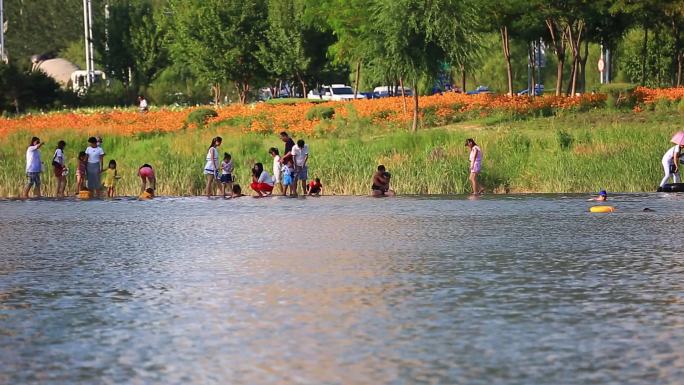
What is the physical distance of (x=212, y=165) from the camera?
34.7 m

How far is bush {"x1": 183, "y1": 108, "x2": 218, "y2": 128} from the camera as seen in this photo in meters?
50.2

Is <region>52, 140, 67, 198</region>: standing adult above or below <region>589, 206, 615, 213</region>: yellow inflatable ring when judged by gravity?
above

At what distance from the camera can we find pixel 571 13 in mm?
54500

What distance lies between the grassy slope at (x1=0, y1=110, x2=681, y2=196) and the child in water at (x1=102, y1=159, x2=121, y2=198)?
3.84ft

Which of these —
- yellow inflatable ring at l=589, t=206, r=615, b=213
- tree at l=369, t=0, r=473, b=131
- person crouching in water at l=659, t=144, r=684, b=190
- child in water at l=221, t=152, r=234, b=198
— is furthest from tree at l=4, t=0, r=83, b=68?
yellow inflatable ring at l=589, t=206, r=615, b=213

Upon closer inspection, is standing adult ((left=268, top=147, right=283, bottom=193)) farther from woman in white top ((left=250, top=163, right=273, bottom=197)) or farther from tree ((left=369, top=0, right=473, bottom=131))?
tree ((left=369, top=0, right=473, bottom=131))

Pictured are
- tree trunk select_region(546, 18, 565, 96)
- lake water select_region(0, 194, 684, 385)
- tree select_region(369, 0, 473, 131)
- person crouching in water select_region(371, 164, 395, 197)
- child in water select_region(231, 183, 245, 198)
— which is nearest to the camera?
lake water select_region(0, 194, 684, 385)

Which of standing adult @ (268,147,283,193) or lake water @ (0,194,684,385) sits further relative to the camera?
standing adult @ (268,147,283,193)

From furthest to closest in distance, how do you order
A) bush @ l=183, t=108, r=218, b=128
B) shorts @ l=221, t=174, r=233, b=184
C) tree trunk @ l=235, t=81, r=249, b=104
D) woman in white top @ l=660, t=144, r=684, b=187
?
tree trunk @ l=235, t=81, r=249, b=104 < bush @ l=183, t=108, r=218, b=128 < shorts @ l=221, t=174, r=233, b=184 < woman in white top @ l=660, t=144, r=684, b=187

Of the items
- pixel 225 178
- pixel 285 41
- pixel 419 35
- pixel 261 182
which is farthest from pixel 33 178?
pixel 285 41

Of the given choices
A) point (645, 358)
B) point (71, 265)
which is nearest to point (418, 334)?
point (645, 358)

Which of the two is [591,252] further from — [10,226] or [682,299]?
[10,226]

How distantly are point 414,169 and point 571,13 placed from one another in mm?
22001

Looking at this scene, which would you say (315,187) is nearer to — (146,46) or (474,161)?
(474,161)
